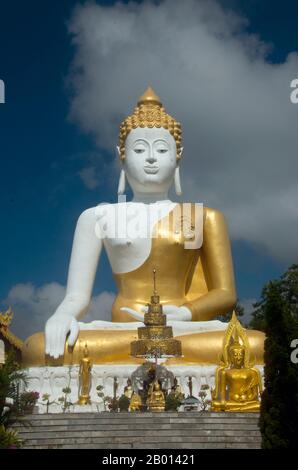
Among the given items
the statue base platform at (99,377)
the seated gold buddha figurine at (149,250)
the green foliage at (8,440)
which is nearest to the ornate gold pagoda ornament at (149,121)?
the seated gold buddha figurine at (149,250)

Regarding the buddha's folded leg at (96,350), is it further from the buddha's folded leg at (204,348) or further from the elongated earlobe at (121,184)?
the elongated earlobe at (121,184)

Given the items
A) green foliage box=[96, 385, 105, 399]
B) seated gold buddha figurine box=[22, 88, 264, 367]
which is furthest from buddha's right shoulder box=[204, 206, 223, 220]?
green foliage box=[96, 385, 105, 399]

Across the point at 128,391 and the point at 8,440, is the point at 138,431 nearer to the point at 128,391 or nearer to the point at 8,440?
the point at 8,440

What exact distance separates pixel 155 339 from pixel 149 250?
2.42 m

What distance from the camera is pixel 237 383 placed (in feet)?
35.8

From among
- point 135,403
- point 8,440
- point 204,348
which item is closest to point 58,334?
point 135,403

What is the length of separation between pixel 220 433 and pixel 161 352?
3035 mm

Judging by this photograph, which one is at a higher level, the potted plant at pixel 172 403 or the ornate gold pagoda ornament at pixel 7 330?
the ornate gold pagoda ornament at pixel 7 330

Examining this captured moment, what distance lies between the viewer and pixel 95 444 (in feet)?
28.6

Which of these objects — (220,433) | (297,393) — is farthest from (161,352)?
(297,393)

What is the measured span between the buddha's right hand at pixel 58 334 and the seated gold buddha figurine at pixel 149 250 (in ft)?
0.07

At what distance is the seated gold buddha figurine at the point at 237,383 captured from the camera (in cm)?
1075

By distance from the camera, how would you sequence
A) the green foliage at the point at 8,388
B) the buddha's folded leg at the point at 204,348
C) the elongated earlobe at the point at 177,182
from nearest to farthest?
the green foliage at the point at 8,388
the buddha's folded leg at the point at 204,348
the elongated earlobe at the point at 177,182
